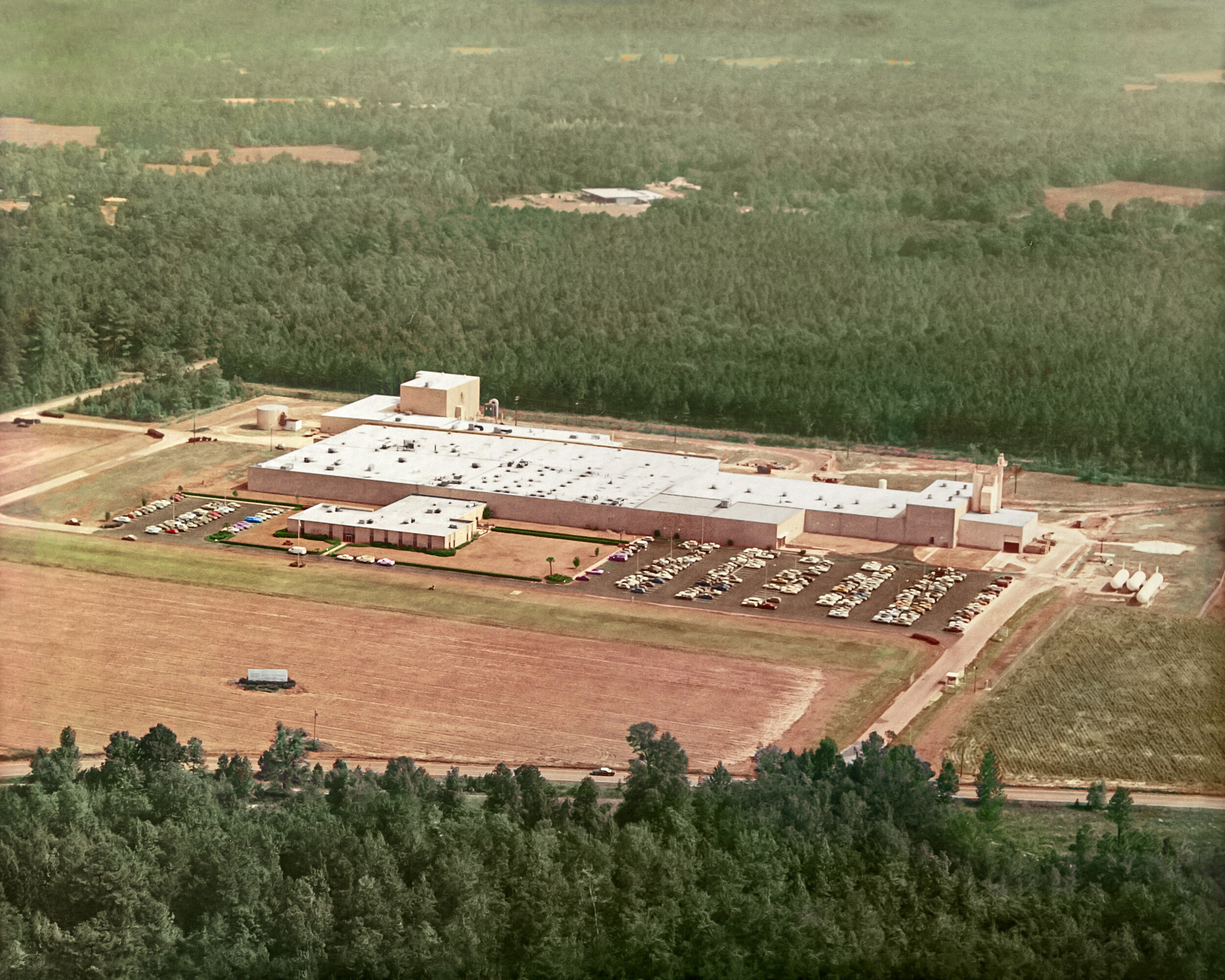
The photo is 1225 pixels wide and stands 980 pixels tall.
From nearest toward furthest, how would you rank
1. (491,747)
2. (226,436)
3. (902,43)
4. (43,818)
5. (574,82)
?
1. (43,818)
2. (491,747)
3. (226,436)
4. (902,43)
5. (574,82)

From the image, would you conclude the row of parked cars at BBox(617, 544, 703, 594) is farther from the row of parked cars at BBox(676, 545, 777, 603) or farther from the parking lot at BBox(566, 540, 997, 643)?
the row of parked cars at BBox(676, 545, 777, 603)

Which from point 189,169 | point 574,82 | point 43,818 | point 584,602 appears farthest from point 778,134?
point 43,818

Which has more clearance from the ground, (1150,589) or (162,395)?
(162,395)

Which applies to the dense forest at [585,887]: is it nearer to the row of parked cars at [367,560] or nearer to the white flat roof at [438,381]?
the row of parked cars at [367,560]

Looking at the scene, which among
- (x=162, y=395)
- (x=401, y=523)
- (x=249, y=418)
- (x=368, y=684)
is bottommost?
(x=368, y=684)

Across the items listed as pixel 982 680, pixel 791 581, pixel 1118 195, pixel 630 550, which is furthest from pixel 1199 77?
pixel 982 680

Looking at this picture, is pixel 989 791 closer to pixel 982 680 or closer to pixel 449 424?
pixel 982 680

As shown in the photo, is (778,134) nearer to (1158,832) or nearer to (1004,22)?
(1004,22)

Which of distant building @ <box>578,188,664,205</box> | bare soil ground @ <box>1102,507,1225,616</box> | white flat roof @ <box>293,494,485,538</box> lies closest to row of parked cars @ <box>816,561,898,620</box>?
bare soil ground @ <box>1102,507,1225,616</box>
